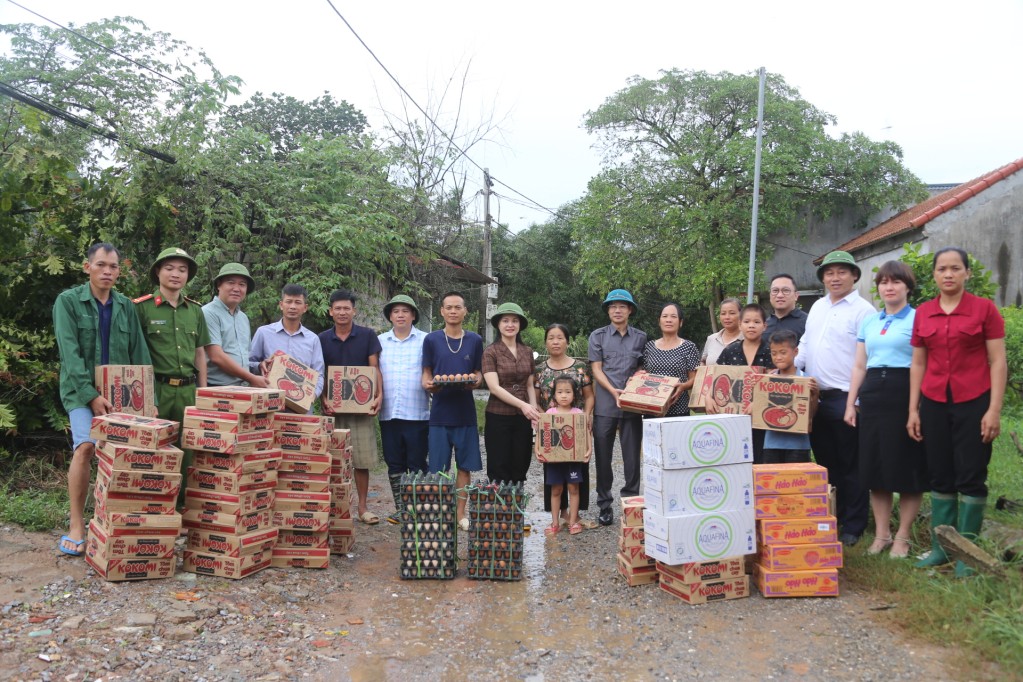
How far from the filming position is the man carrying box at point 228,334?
19.5 ft

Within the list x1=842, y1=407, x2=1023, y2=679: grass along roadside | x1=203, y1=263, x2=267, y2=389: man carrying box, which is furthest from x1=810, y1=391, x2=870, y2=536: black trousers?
x1=203, y1=263, x2=267, y2=389: man carrying box

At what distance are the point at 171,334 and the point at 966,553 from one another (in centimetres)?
553

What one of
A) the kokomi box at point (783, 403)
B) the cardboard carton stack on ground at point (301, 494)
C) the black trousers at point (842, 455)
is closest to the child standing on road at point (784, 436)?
the kokomi box at point (783, 403)

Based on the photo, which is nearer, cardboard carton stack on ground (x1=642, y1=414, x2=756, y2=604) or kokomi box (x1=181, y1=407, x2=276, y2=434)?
cardboard carton stack on ground (x1=642, y1=414, x2=756, y2=604)

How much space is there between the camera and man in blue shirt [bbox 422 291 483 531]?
6.36 m

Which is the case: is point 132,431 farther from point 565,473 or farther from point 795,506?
point 795,506

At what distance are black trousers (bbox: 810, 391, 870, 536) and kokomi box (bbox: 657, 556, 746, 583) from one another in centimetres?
145

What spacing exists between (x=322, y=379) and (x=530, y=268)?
1115 inches

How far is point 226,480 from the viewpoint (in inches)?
197

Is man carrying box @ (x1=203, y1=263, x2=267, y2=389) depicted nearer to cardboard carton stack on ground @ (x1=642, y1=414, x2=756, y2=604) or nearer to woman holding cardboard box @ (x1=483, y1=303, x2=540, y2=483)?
woman holding cardboard box @ (x1=483, y1=303, x2=540, y2=483)

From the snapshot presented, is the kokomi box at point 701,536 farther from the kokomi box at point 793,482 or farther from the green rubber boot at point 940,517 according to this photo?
the green rubber boot at point 940,517

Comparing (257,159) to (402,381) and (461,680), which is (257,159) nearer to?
(402,381)

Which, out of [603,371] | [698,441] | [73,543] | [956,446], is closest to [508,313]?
[603,371]

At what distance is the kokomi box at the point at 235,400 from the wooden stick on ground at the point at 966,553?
4.49 m
